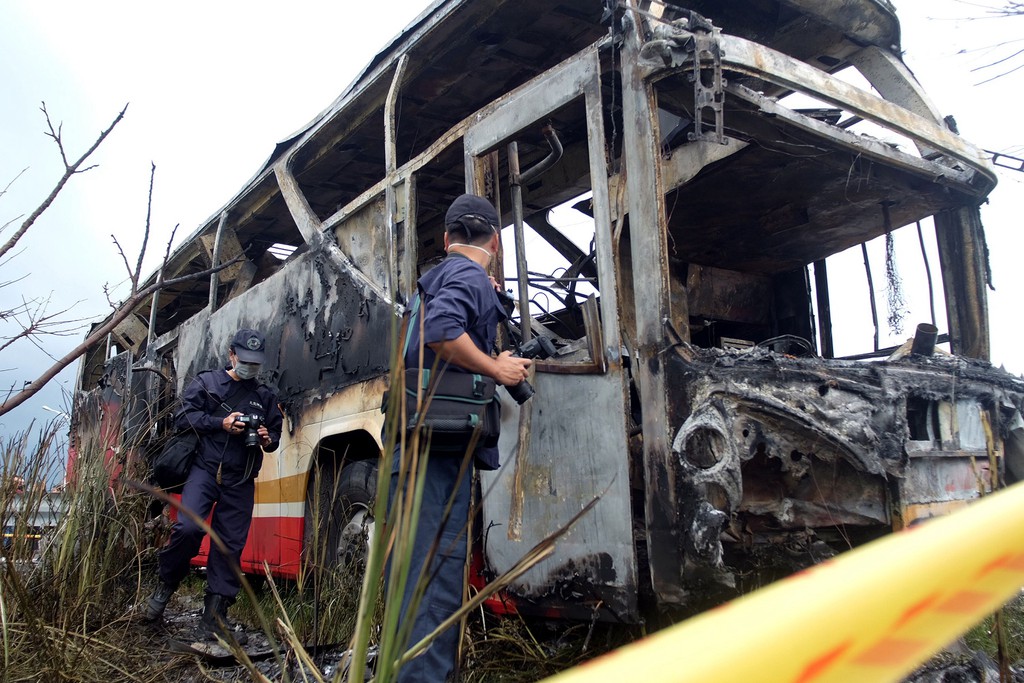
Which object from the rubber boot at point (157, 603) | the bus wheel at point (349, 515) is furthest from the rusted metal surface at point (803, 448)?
the rubber boot at point (157, 603)

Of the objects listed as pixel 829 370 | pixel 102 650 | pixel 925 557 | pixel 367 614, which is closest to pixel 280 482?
pixel 102 650

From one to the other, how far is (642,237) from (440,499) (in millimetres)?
1075

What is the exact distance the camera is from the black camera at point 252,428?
3729mm

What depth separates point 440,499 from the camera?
2328mm

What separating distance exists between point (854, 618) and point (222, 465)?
3666 millimetres

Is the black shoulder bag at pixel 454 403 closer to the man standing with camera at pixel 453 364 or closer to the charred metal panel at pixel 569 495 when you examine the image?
the man standing with camera at pixel 453 364

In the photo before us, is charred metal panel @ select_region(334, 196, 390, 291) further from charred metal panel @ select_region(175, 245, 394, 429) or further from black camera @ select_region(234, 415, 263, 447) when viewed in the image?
black camera @ select_region(234, 415, 263, 447)

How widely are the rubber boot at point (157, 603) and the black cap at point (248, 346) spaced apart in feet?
3.79

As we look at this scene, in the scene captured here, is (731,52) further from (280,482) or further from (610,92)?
(280,482)

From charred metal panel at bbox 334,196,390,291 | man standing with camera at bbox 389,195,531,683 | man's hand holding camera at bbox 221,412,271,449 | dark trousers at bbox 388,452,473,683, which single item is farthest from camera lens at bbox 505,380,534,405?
man's hand holding camera at bbox 221,412,271,449

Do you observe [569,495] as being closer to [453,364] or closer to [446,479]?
[446,479]

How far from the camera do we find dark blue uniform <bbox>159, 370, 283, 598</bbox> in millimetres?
3637

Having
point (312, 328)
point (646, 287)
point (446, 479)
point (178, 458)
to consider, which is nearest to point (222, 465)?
point (178, 458)

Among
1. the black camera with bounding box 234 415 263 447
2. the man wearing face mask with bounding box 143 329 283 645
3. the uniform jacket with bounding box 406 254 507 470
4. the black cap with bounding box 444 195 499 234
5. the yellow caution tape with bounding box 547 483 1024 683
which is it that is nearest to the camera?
the yellow caution tape with bounding box 547 483 1024 683
